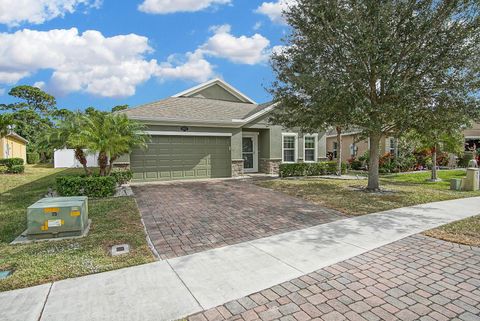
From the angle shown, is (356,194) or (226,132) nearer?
(356,194)

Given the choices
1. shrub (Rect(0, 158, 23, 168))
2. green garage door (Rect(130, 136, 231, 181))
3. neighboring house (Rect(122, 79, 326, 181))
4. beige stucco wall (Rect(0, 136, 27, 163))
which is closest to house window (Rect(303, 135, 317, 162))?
neighboring house (Rect(122, 79, 326, 181))

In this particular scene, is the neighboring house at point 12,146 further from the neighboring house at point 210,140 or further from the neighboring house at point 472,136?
the neighboring house at point 472,136

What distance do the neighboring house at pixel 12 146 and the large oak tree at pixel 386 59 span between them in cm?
2514

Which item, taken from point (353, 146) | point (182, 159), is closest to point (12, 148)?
point (182, 159)

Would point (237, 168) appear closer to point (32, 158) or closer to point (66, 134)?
point (66, 134)

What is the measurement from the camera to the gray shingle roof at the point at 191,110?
13.2 m

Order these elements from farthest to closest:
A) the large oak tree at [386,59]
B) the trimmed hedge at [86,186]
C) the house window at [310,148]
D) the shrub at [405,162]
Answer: the shrub at [405,162], the house window at [310,148], the trimmed hedge at [86,186], the large oak tree at [386,59]

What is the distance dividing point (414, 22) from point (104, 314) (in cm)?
1052

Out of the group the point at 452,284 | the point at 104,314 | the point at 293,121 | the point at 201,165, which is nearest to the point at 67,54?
the point at 201,165

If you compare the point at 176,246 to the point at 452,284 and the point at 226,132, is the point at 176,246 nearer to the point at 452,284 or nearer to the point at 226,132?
the point at 452,284

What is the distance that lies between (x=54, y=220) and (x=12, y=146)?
2890cm

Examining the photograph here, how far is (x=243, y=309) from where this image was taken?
2973mm

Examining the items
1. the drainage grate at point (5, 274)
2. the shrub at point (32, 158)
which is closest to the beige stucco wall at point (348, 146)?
the drainage grate at point (5, 274)

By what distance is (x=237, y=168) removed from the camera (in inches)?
589
